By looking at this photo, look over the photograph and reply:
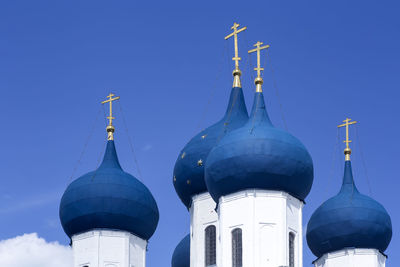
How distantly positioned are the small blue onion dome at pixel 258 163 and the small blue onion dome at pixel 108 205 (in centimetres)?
257

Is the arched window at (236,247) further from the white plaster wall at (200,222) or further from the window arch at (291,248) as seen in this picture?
the white plaster wall at (200,222)

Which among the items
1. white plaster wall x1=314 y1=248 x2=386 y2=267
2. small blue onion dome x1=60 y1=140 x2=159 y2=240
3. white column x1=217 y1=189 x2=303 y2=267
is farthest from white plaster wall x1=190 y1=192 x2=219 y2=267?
white plaster wall x1=314 y1=248 x2=386 y2=267

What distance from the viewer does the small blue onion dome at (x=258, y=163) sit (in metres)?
27.6

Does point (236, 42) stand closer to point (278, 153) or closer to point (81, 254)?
point (278, 153)

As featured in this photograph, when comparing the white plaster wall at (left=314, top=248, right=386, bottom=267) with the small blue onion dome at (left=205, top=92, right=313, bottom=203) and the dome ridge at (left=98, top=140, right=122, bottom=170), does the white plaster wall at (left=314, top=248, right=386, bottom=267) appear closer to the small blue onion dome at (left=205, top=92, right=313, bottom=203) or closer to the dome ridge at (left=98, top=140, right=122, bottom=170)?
the small blue onion dome at (left=205, top=92, right=313, bottom=203)

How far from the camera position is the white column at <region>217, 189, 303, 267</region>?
26984 millimetres

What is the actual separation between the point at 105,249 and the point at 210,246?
99.6 inches

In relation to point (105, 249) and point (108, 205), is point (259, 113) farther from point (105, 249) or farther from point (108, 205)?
point (105, 249)

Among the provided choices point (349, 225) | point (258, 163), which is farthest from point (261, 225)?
point (349, 225)

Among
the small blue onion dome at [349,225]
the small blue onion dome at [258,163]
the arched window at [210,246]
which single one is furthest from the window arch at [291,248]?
the small blue onion dome at [349,225]

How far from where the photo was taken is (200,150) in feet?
101

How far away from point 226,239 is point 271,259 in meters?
1.17


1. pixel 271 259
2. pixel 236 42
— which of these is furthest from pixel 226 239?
pixel 236 42

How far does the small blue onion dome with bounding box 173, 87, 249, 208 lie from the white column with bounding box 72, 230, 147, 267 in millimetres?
1974
